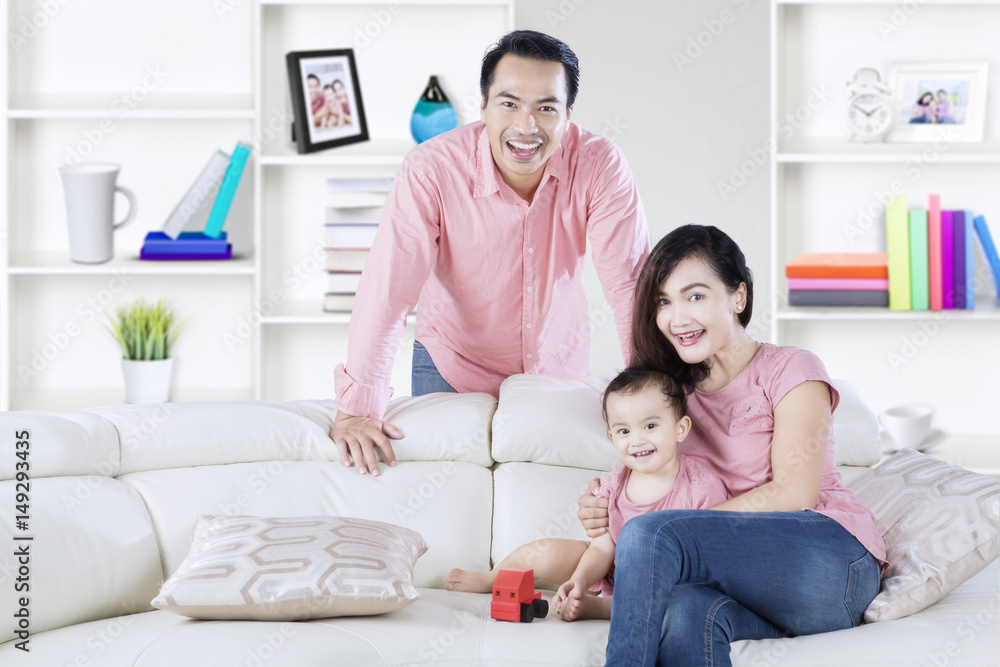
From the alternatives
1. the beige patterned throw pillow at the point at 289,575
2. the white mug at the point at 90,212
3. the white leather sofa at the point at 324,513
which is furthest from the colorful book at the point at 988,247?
the white mug at the point at 90,212

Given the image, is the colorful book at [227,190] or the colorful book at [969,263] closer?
the colorful book at [969,263]

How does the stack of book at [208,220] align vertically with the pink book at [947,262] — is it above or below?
above

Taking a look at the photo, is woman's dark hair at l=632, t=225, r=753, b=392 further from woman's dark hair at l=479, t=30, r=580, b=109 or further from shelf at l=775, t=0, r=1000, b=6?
shelf at l=775, t=0, r=1000, b=6

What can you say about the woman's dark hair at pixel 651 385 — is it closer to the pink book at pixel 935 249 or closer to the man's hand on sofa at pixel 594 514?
the man's hand on sofa at pixel 594 514

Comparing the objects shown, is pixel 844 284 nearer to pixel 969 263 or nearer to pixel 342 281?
pixel 969 263

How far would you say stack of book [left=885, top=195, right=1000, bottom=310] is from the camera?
8.91 ft

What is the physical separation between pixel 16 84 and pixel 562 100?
81.3 inches

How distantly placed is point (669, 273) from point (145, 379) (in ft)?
6.10

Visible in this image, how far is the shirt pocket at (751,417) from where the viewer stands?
62.3 inches

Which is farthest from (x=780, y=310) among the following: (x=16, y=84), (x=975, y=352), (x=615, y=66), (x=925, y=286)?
(x=16, y=84)

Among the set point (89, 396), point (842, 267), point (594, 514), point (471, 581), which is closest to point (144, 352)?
point (89, 396)

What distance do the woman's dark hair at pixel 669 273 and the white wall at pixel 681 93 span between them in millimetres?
1172

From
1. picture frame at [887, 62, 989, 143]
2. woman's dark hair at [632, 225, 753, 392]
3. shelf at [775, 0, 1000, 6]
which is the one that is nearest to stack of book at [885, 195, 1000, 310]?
picture frame at [887, 62, 989, 143]

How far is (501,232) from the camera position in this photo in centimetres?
192
